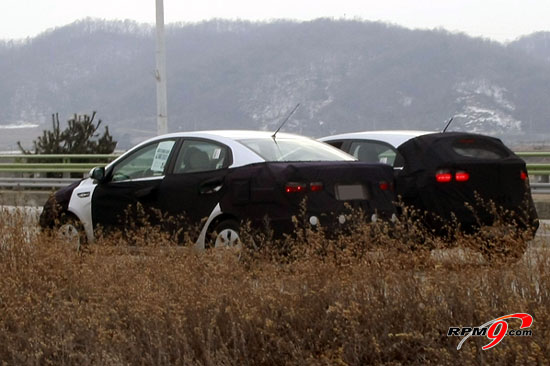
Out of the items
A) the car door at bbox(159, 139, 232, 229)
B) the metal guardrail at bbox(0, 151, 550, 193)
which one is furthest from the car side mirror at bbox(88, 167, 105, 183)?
the metal guardrail at bbox(0, 151, 550, 193)

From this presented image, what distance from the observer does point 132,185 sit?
11.5m

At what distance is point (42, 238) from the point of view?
8.43 meters

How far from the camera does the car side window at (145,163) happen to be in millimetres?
11367

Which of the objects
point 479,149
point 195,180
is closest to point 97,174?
point 195,180

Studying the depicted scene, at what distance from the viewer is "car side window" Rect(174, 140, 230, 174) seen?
35.1 ft

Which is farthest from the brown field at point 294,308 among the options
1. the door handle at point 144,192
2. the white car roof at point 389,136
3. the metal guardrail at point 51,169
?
the metal guardrail at point 51,169

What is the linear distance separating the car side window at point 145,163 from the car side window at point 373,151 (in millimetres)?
2334

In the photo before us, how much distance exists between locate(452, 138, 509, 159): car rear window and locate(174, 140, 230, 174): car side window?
7.75 ft

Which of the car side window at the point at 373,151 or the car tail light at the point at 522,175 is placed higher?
the car side window at the point at 373,151

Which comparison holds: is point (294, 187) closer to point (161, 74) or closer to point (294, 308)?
point (294, 308)

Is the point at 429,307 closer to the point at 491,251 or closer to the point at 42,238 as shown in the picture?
the point at 491,251

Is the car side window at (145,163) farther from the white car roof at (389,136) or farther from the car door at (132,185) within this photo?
the white car roof at (389,136)

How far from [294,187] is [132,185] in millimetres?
2323

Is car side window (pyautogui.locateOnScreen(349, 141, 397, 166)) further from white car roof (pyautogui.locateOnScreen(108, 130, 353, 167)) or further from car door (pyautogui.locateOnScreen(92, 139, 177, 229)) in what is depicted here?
car door (pyautogui.locateOnScreen(92, 139, 177, 229))
